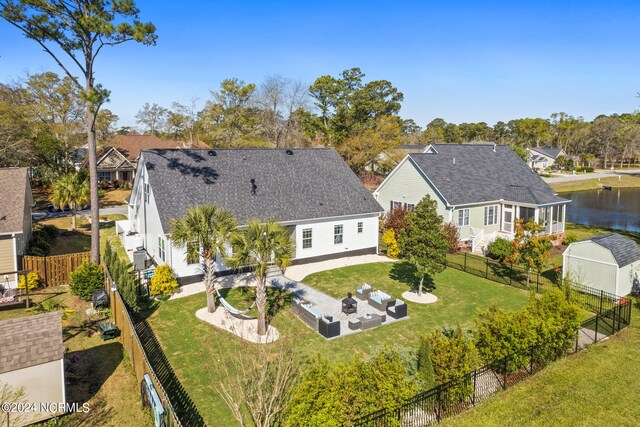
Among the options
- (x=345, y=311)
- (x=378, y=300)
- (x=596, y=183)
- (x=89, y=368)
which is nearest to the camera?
(x=89, y=368)

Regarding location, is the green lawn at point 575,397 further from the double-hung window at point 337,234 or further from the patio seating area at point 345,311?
the double-hung window at point 337,234

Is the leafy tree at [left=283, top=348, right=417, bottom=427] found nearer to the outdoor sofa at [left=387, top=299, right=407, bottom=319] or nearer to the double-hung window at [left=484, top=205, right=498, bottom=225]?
the outdoor sofa at [left=387, top=299, right=407, bottom=319]

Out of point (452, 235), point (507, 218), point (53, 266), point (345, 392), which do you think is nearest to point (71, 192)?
point (53, 266)

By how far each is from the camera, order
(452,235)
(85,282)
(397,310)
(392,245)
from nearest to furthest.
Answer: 1. (397,310)
2. (85,282)
3. (392,245)
4. (452,235)

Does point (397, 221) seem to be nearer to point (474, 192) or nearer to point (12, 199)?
point (474, 192)

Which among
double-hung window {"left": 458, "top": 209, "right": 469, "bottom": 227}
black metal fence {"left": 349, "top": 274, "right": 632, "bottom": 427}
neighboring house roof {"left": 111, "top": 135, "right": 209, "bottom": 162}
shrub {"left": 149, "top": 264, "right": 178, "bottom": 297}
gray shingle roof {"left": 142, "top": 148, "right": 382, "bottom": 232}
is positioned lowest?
black metal fence {"left": 349, "top": 274, "right": 632, "bottom": 427}

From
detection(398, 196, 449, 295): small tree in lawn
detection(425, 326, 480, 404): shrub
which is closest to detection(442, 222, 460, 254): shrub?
detection(398, 196, 449, 295): small tree in lawn
